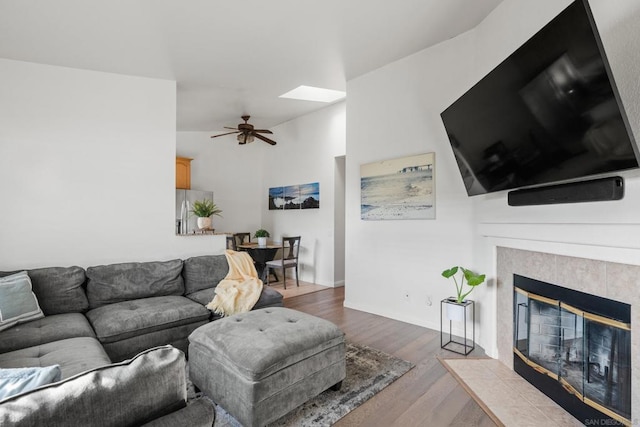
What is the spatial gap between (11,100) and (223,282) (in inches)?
105

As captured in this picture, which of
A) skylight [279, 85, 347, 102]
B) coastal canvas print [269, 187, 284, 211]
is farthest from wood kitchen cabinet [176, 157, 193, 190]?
skylight [279, 85, 347, 102]

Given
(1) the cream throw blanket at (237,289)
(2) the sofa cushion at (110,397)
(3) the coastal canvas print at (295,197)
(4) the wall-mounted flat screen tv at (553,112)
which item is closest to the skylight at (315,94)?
(3) the coastal canvas print at (295,197)

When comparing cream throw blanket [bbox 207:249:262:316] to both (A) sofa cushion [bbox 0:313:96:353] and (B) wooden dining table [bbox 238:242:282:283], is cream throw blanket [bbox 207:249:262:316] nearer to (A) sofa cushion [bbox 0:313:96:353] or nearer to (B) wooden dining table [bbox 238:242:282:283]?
(A) sofa cushion [bbox 0:313:96:353]

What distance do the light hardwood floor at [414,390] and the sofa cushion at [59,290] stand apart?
241 cm

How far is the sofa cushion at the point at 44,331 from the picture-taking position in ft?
6.79

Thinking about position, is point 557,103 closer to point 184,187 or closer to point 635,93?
point 635,93

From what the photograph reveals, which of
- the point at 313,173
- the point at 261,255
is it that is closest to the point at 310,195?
the point at 313,173

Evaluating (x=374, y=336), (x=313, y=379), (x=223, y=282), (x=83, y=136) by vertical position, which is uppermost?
(x=83, y=136)

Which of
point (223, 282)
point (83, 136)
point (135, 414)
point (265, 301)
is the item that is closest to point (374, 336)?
point (265, 301)

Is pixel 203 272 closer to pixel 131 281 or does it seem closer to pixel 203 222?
pixel 131 281

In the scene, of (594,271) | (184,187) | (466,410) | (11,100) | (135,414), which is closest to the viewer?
(135,414)

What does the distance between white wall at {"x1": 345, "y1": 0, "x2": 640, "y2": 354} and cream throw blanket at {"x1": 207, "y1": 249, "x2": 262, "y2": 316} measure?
148 centimetres

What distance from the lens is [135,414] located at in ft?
2.77

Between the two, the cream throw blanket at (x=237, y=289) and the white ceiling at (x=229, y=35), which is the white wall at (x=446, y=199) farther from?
the cream throw blanket at (x=237, y=289)
